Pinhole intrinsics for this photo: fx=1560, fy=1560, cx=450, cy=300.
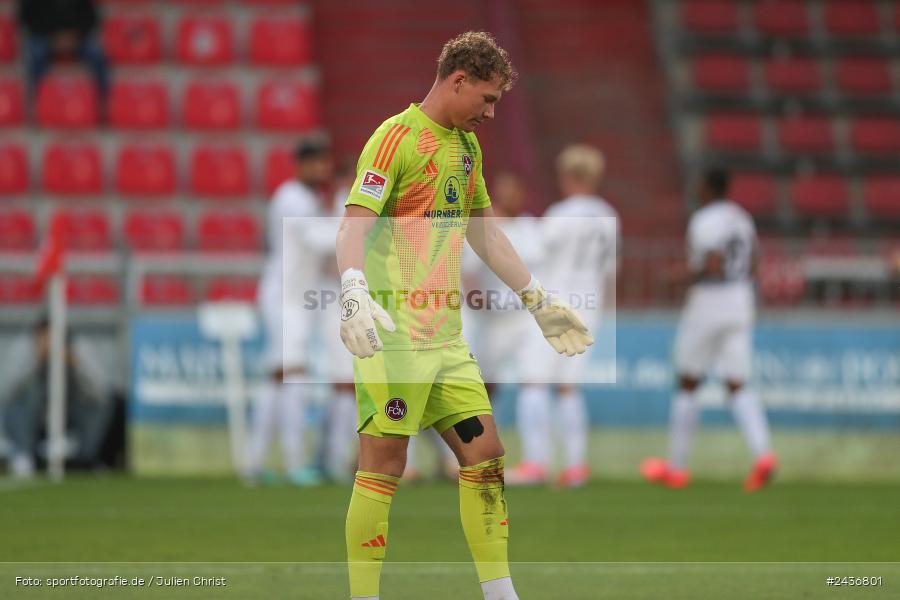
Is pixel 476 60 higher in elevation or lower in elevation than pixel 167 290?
higher

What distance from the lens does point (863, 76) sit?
19969 mm

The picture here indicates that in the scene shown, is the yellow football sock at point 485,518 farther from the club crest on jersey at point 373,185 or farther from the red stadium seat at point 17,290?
the red stadium seat at point 17,290

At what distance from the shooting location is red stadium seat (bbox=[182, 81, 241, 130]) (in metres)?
17.2

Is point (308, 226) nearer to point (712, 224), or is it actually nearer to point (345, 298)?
point (712, 224)

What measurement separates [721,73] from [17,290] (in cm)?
1027

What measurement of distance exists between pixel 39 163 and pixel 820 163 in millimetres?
9231

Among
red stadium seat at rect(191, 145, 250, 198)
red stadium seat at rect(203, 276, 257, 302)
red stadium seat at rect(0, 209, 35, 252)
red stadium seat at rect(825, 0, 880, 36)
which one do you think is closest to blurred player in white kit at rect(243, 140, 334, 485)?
red stadium seat at rect(203, 276, 257, 302)

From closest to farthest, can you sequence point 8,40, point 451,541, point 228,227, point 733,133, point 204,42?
point 451,541
point 228,227
point 8,40
point 204,42
point 733,133

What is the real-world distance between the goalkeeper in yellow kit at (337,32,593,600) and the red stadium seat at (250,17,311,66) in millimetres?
13002

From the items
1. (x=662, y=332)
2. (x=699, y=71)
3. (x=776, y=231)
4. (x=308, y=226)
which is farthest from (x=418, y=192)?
(x=699, y=71)

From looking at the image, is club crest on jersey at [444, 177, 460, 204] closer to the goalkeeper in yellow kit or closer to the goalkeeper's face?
the goalkeeper in yellow kit

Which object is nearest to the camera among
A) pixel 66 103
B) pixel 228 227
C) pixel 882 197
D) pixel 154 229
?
pixel 154 229

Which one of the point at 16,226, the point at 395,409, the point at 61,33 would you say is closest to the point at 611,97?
the point at 61,33

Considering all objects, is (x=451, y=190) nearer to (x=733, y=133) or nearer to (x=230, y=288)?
(x=230, y=288)
